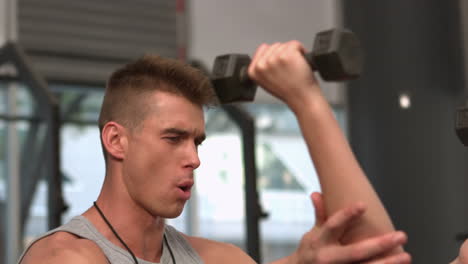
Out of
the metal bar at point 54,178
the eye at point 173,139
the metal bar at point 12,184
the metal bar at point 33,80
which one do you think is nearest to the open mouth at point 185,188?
the eye at point 173,139

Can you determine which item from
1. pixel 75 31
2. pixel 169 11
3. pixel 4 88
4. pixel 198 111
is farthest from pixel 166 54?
pixel 198 111

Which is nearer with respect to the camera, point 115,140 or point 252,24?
point 115,140

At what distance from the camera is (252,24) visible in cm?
523

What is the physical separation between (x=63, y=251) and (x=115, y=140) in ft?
1.24

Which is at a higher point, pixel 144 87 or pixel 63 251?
pixel 144 87

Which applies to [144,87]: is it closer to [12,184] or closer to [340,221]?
[340,221]

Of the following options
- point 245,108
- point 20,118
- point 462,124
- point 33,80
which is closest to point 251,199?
point 245,108

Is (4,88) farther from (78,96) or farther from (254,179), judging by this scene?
(254,179)

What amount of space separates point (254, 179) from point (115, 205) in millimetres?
1893

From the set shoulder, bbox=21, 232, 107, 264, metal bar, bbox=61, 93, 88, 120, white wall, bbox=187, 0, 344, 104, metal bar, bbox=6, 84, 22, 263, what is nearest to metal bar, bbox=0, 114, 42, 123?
metal bar, bbox=6, 84, 22, 263

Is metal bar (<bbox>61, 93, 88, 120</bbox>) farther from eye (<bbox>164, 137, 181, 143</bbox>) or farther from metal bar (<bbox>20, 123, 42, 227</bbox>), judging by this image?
eye (<bbox>164, 137, 181, 143</bbox>)

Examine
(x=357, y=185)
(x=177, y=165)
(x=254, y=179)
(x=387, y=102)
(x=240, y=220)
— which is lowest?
(x=240, y=220)

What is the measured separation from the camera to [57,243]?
151 centimetres

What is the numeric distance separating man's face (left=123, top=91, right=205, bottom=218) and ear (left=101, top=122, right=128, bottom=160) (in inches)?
0.7
